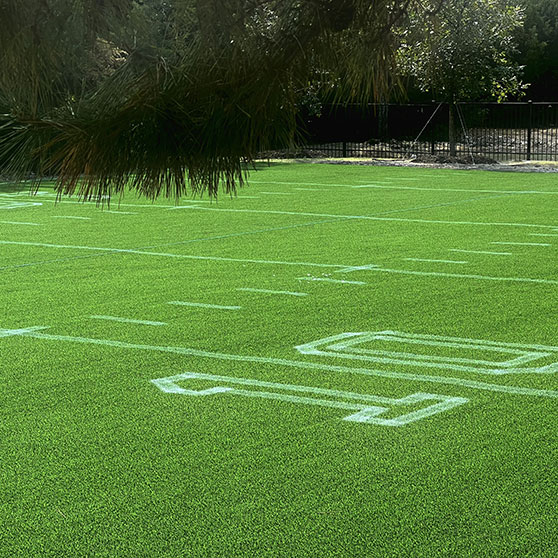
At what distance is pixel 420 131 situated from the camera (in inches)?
1409

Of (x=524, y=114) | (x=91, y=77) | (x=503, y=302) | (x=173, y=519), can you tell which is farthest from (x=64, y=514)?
(x=524, y=114)

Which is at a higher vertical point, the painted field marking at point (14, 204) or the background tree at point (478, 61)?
the background tree at point (478, 61)

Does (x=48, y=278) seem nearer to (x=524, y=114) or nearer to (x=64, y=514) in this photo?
(x=64, y=514)

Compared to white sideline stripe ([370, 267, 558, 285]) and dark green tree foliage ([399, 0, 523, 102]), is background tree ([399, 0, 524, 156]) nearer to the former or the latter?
dark green tree foliage ([399, 0, 523, 102])

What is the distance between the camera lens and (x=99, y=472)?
5562 millimetres

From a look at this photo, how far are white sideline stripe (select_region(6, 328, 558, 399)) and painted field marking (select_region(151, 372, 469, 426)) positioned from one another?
0.36 meters

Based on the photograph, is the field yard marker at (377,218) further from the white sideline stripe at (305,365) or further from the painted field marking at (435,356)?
the white sideline stripe at (305,365)

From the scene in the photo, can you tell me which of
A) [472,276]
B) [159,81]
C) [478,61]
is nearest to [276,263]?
[472,276]

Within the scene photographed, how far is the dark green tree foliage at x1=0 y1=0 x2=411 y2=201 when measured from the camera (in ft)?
13.0

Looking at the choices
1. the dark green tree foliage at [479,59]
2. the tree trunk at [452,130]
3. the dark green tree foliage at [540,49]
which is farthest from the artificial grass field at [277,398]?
the dark green tree foliage at [540,49]

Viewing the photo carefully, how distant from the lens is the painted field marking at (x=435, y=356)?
24.9 feet

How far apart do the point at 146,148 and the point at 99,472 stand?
7.21ft

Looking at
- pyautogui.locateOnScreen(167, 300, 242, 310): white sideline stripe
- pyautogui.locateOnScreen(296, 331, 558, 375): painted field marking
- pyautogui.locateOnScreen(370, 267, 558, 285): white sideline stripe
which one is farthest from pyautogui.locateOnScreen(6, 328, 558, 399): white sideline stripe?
pyautogui.locateOnScreen(370, 267, 558, 285): white sideline stripe

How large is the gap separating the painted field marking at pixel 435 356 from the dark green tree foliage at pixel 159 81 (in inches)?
153
